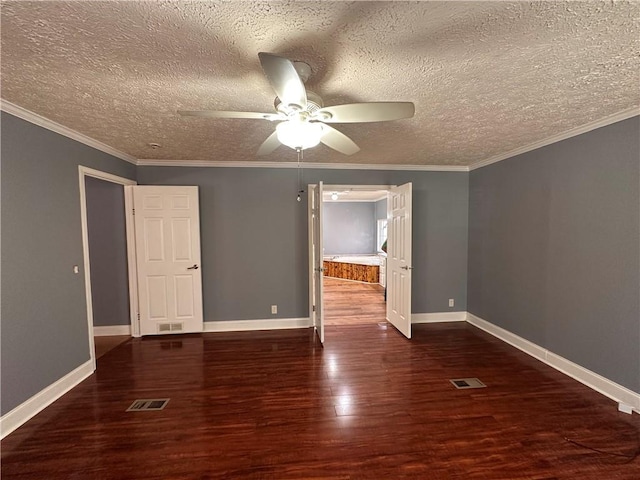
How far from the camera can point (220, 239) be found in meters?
4.04

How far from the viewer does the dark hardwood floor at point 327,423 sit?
1771 mm

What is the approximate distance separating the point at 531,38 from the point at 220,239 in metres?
3.75

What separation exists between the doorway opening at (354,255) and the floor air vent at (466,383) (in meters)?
1.74

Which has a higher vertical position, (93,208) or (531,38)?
(531,38)

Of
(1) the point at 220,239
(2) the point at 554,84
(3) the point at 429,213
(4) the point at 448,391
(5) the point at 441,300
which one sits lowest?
(4) the point at 448,391

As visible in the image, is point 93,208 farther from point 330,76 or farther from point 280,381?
point 330,76

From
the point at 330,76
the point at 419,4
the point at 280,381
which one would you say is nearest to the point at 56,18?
the point at 330,76

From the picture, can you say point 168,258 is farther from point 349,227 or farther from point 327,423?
point 349,227

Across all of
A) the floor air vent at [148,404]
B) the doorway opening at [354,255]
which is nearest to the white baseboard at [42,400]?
the floor air vent at [148,404]

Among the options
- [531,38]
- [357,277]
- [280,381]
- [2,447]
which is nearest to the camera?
[531,38]

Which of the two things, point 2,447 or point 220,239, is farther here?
point 220,239

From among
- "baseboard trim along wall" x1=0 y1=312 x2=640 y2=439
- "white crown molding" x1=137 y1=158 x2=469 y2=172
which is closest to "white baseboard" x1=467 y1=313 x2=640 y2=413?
"baseboard trim along wall" x1=0 y1=312 x2=640 y2=439

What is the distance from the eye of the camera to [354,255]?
31.2 ft

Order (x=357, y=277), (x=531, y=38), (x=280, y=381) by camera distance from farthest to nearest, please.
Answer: (x=357, y=277), (x=280, y=381), (x=531, y=38)
